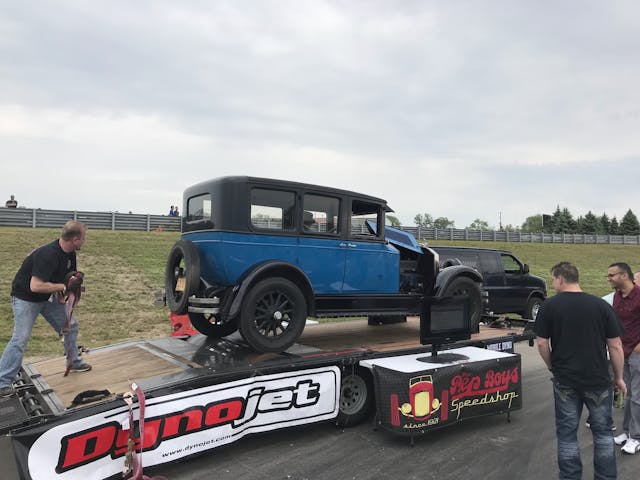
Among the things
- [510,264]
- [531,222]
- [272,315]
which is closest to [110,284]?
[272,315]

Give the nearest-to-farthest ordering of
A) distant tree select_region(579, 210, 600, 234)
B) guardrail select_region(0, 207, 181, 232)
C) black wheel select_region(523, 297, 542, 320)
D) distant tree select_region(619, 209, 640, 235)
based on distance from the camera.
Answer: black wheel select_region(523, 297, 542, 320) → guardrail select_region(0, 207, 181, 232) → distant tree select_region(619, 209, 640, 235) → distant tree select_region(579, 210, 600, 234)

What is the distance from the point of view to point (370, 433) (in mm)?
5008

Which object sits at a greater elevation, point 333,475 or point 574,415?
point 574,415

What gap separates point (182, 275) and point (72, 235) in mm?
1274

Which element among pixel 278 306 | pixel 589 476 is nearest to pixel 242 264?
pixel 278 306

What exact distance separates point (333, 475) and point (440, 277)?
3526mm

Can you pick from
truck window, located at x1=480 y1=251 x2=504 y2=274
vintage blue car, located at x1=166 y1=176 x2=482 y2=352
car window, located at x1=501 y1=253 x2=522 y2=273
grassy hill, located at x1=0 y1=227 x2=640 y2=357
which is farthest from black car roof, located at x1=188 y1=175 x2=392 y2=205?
car window, located at x1=501 y1=253 x2=522 y2=273

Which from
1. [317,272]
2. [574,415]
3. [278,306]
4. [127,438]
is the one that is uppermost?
[317,272]

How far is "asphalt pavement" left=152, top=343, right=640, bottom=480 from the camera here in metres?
4.05

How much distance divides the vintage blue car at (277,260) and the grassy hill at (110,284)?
17.0 feet

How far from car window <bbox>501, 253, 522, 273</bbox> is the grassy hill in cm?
823

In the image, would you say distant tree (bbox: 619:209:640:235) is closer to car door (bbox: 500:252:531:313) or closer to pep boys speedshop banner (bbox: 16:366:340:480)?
car door (bbox: 500:252:531:313)

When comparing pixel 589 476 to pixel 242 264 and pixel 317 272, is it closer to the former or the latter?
pixel 317 272

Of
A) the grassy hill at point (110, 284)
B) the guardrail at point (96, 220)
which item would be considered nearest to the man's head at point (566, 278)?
the grassy hill at point (110, 284)
